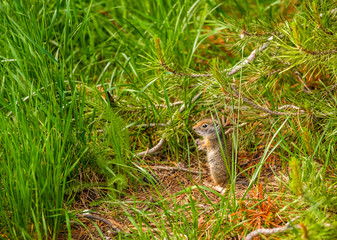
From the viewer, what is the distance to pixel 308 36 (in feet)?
8.09

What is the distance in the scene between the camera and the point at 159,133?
3.41 metres

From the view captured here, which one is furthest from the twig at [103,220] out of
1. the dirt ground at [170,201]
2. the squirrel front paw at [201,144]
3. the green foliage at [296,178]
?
the green foliage at [296,178]

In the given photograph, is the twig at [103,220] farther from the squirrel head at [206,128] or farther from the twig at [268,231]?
the squirrel head at [206,128]

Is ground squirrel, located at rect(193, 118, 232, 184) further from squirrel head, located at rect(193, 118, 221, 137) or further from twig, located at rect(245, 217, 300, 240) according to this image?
twig, located at rect(245, 217, 300, 240)

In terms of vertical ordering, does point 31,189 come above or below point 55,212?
above

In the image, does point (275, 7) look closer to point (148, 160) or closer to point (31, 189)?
point (148, 160)

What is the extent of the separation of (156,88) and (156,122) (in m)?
0.40

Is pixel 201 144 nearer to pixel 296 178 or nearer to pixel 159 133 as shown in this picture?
pixel 159 133

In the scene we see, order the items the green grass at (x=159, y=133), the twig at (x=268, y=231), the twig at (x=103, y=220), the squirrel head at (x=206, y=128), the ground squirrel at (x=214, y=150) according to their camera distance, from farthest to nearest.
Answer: the squirrel head at (x=206, y=128) < the ground squirrel at (x=214, y=150) < the twig at (x=103, y=220) < the green grass at (x=159, y=133) < the twig at (x=268, y=231)

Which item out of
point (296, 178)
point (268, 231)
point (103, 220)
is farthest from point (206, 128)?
point (296, 178)

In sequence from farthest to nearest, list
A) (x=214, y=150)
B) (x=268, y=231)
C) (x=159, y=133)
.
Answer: (x=159, y=133), (x=214, y=150), (x=268, y=231)

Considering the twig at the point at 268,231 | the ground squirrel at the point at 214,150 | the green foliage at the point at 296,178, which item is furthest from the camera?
the ground squirrel at the point at 214,150

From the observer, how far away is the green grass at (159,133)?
2.42 metres

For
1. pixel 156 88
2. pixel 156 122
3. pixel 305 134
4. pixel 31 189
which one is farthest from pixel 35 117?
pixel 305 134
